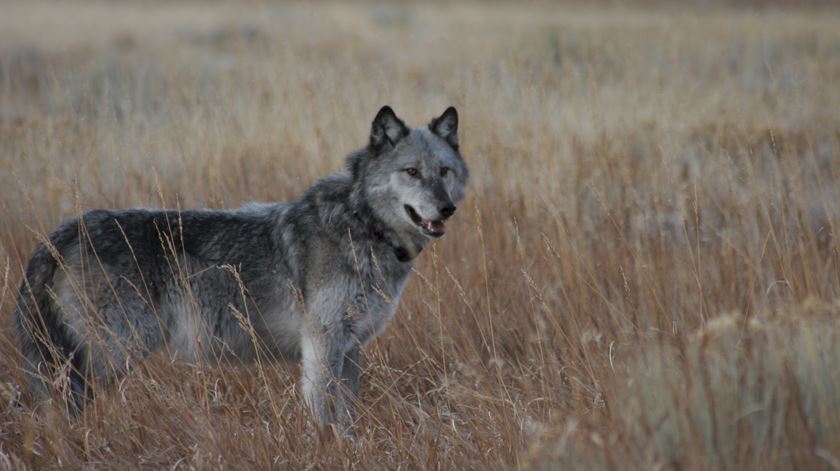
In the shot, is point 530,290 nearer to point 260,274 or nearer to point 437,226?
point 437,226

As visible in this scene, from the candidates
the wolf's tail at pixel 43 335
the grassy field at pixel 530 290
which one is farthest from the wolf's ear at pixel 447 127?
the wolf's tail at pixel 43 335

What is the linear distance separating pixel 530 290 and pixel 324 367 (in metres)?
1.30

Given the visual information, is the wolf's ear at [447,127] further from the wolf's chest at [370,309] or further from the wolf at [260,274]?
the wolf's chest at [370,309]

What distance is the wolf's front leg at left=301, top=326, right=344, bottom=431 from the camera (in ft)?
13.0

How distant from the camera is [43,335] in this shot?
392cm

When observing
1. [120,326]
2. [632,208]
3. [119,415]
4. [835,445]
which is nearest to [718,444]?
[835,445]

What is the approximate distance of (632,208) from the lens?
5758 millimetres

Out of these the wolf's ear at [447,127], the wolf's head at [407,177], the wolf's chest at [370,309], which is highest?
the wolf's ear at [447,127]

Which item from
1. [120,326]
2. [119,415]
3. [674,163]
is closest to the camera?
[119,415]

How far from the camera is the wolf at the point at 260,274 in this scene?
393 centimetres

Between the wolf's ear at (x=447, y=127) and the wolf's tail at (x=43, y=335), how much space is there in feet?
7.00

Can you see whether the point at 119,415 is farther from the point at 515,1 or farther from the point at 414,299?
the point at 515,1

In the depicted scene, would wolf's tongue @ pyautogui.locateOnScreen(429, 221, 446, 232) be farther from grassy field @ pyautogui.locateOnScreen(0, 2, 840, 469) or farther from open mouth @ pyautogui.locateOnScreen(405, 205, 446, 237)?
grassy field @ pyautogui.locateOnScreen(0, 2, 840, 469)

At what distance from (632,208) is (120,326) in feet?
11.4
